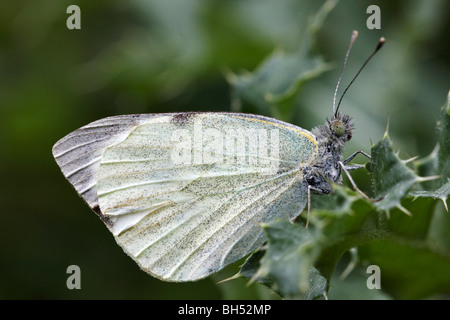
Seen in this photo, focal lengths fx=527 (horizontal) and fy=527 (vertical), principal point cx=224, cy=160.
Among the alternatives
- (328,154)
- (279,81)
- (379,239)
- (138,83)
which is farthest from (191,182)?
(138,83)

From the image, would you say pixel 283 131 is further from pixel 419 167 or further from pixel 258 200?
pixel 419 167

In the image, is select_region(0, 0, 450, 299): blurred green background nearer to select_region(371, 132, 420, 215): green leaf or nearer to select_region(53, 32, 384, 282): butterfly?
select_region(53, 32, 384, 282): butterfly

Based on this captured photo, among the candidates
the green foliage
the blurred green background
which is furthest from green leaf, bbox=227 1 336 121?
the green foliage

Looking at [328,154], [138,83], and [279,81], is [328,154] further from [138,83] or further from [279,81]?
[138,83]

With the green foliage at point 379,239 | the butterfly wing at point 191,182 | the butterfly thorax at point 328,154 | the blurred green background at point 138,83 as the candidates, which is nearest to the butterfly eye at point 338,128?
the butterfly thorax at point 328,154

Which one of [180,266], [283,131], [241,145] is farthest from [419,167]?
[180,266]

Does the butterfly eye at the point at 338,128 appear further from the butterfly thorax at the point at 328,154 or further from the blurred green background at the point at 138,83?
the blurred green background at the point at 138,83
